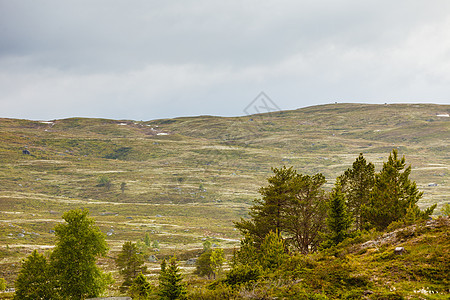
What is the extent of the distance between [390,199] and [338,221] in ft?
18.4

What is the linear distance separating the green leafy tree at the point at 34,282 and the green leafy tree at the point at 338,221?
28.3 m

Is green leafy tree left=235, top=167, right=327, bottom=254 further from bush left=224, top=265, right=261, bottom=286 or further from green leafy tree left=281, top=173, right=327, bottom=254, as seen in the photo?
bush left=224, top=265, right=261, bottom=286

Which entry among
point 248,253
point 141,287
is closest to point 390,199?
point 248,253

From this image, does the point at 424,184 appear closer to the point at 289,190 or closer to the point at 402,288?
the point at 289,190

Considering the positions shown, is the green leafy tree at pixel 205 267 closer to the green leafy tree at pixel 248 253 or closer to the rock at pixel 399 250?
the green leafy tree at pixel 248 253

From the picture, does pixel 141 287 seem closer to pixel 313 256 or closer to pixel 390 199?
pixel 313 256

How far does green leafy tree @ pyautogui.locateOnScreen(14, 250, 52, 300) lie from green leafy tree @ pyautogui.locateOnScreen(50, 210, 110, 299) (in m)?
0.82

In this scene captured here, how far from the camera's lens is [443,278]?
11883 mm

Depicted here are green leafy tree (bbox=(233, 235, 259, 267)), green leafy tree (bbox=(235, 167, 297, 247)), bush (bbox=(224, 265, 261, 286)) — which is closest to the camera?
bush (bbox=(224, 265, 261, 286))

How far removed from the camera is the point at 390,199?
26.7 metres

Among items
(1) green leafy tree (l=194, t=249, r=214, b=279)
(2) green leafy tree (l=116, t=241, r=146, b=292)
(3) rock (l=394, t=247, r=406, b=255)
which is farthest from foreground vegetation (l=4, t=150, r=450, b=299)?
(1) green leafy tree (l=194, t=249, r=214, b=279)

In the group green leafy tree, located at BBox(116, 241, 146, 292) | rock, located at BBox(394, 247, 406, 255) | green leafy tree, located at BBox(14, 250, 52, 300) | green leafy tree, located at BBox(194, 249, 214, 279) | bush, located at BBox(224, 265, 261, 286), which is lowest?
green leafy tree, located at BBox(194, 249, 214, 279)

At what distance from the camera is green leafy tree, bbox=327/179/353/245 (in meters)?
24.9

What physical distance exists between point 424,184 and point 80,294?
20524 cm
